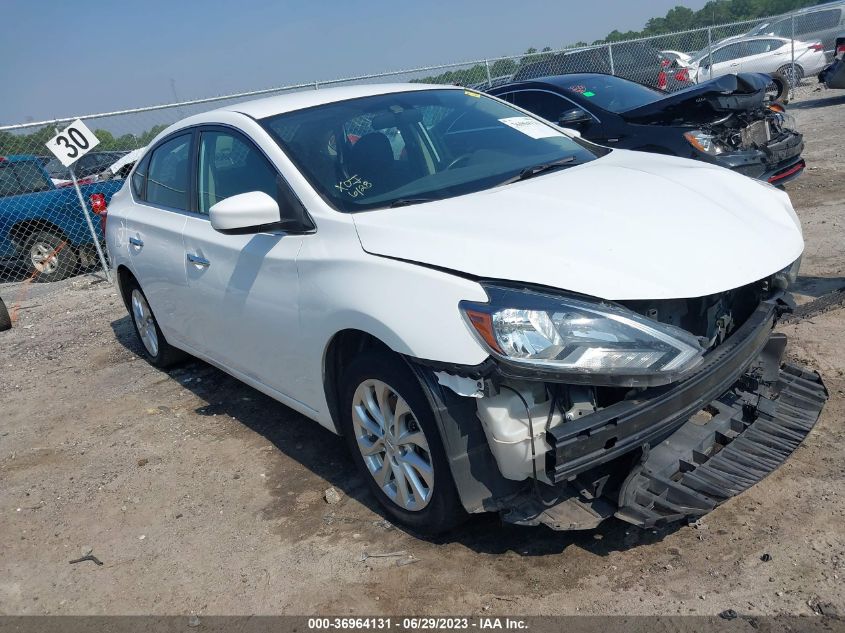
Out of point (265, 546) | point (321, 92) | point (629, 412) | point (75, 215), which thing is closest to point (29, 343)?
point (75, 215)

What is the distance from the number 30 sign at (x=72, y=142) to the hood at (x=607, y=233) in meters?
7.42

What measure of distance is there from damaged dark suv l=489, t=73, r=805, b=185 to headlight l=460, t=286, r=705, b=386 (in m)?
4.73

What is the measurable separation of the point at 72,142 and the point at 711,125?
725 cm

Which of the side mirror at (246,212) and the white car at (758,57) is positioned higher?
the side mirror at (246,212)

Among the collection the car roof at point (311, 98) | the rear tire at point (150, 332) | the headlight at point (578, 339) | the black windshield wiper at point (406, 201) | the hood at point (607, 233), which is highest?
the car roof at point (311, 98)

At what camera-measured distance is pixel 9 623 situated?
10.6ft

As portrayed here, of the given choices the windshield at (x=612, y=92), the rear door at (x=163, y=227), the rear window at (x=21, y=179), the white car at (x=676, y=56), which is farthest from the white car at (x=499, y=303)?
the white car at (x=676, y=56)

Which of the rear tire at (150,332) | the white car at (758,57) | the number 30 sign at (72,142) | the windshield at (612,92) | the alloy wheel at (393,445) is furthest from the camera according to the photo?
the white car at (758,57)

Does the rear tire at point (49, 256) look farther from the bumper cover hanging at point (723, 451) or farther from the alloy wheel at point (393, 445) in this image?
the bumper cover hanging at point (723, 451)

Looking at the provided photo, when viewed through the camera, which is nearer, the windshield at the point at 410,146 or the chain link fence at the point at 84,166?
the windshield at the point at 410,146

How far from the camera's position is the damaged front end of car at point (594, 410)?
2.59 metres

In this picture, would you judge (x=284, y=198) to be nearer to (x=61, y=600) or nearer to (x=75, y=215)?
(x=61, y=600)

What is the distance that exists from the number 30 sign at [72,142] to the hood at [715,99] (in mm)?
6594

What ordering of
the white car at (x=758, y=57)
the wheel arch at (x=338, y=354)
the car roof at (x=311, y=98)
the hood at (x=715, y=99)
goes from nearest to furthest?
the wheel arch at (x=338, y=354)
the car roof at (x=311, y=98)
the hood at (x=715, y=99)
the white car at (x=758, y=57)
